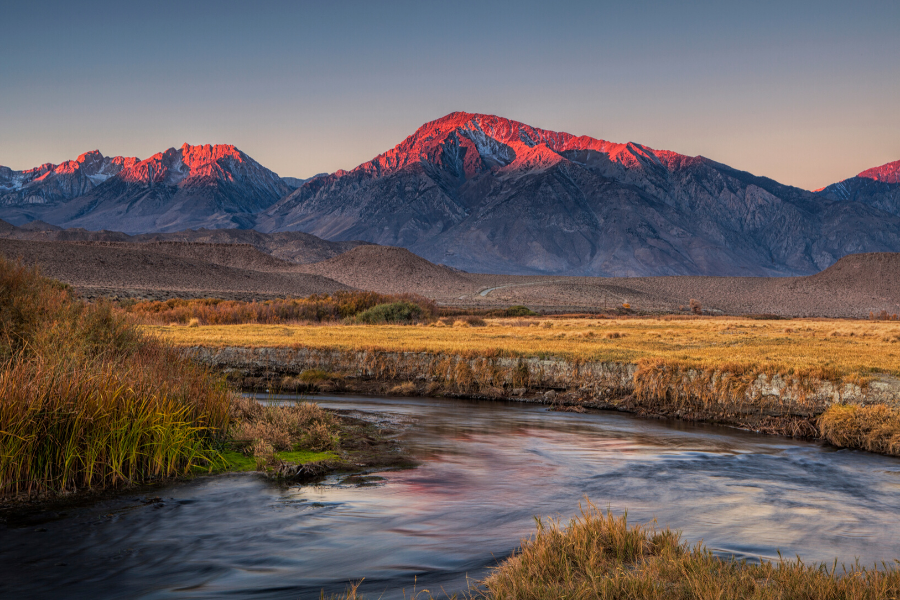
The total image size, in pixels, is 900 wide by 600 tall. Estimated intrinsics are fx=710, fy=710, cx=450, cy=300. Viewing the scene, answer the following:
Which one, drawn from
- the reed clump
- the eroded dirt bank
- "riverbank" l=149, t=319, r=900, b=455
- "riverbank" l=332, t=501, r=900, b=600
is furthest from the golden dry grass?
"riverbank" l=332, t=501, r=900, b=600

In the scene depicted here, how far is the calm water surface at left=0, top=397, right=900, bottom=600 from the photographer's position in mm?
7730

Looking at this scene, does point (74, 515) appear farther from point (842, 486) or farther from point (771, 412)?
point (771, 412)

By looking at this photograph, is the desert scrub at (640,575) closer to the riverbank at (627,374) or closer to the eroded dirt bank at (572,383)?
the riverbank at (627,374)

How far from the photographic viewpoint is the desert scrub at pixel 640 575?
5754 mm

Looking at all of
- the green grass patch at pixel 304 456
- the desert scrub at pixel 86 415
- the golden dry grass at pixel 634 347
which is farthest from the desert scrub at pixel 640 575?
the golden dry grass at pixel 634 347

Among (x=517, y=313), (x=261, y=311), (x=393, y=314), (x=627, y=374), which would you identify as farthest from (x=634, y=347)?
(x=517, y=313)

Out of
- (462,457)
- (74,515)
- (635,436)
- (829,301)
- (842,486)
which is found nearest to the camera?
(74,515)

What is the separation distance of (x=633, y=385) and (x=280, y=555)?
592 inches

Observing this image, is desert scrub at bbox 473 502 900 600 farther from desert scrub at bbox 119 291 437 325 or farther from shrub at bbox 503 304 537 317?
shrub at bbox 503 304 537 317

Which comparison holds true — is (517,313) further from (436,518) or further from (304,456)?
(436,518)

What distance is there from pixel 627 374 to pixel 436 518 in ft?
43.6

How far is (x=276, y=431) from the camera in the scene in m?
13.0

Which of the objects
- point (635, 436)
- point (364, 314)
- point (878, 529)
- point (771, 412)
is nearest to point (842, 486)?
point (878, 529)

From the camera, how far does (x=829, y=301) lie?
122688 mm
